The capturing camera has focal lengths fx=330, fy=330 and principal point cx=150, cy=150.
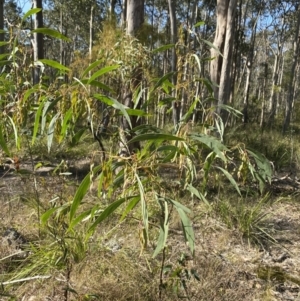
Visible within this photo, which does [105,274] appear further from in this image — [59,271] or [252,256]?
[252,256]

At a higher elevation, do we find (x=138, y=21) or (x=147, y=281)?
(x=138, y=21)

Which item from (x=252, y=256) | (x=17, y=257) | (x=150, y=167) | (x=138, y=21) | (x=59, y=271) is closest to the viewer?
(x=150, y=167)

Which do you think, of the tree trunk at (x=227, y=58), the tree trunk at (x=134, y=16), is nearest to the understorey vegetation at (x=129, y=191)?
the tree trunk at (x=134, y=16)

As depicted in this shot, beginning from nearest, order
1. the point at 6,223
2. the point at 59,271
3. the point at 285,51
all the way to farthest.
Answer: the point at 59,271
the point at 6,223
the point at 285,51

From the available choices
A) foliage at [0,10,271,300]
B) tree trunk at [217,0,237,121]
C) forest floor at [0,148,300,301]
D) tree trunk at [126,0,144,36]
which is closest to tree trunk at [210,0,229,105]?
tree trunk at [217,0,237,121]

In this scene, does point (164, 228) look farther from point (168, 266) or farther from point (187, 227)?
point (168, 266)

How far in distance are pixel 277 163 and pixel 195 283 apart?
430 cm

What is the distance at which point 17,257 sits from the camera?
2295 millimetres

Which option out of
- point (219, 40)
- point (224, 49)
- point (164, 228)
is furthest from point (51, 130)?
point (219, 40)

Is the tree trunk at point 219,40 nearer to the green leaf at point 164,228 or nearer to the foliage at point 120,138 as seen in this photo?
the foliage at point 120,138

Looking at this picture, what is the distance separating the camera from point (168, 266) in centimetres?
167

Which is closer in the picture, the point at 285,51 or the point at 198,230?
the point at 198,230

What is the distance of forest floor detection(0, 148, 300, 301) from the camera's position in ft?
6.29

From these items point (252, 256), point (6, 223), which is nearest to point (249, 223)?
point (252, 256)
